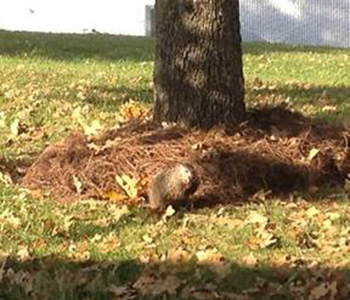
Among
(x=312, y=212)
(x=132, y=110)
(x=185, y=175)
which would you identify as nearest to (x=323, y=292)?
(x=312, y=212)

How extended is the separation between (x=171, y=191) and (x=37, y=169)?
1335 millimetres

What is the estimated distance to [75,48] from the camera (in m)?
18.8

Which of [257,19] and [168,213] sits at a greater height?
[168,213]

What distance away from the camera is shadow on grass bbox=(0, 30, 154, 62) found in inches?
692

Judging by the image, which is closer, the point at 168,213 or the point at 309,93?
the point at 168,213

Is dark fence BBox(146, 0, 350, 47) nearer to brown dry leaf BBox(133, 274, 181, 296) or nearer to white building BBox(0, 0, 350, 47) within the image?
white building BBox(0, 0, 350, 47)

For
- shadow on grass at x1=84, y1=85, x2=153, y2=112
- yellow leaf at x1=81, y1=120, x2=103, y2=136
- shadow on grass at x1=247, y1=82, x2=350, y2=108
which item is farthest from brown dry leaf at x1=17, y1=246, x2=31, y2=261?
shadow on grass at x1=247, y1=82, x2=350, y2=108

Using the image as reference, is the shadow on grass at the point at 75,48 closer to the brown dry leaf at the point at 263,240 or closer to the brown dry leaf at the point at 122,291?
the brown dry leaf at the point at 263,240

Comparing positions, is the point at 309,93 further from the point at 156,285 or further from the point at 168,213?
the point at 156,285

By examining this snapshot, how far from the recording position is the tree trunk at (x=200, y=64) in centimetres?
838

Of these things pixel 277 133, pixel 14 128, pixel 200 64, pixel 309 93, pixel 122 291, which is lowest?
pixel 309 93

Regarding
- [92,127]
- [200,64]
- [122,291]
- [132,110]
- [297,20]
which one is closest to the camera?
[122,291]

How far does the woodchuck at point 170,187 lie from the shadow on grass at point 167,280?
105cm

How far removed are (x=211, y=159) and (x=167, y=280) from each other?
6.52 feet
